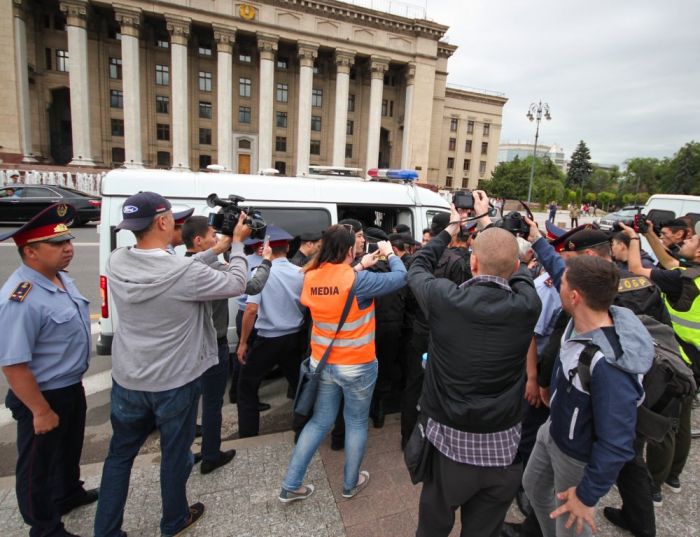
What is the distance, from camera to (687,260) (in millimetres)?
3400

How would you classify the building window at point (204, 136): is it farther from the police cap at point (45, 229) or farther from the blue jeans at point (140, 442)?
the blue jeans at point (140, 442)

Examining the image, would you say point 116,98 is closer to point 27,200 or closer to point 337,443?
point 27,200

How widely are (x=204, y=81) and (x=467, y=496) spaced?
167 feet

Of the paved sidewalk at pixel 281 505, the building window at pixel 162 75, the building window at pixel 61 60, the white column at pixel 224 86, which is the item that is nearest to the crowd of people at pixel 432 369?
the paved sidewalk at pixel 281 505

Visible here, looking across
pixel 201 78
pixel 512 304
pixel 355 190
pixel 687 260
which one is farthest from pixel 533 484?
pixel 201 78

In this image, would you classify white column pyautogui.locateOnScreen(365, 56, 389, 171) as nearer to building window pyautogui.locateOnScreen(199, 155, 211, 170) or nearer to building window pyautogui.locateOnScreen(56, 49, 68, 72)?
building window pyautogui.locateOnScreen(199, 155, 211, 170)

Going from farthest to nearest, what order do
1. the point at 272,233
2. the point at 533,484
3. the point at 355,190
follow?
1. the point at 355,190
2. the point at 272,233
3. the point at 533,484

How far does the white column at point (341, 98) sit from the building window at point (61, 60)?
90.7 feet

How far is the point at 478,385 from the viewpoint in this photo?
1.90 m

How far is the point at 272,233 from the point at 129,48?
4437 centimetres

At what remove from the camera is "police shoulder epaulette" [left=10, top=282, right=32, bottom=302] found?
2.21 m

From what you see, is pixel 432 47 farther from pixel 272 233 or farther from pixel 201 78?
pixel 272 233

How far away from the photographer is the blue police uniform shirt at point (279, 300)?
3.51m

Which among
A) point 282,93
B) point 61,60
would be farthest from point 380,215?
point 61,60
